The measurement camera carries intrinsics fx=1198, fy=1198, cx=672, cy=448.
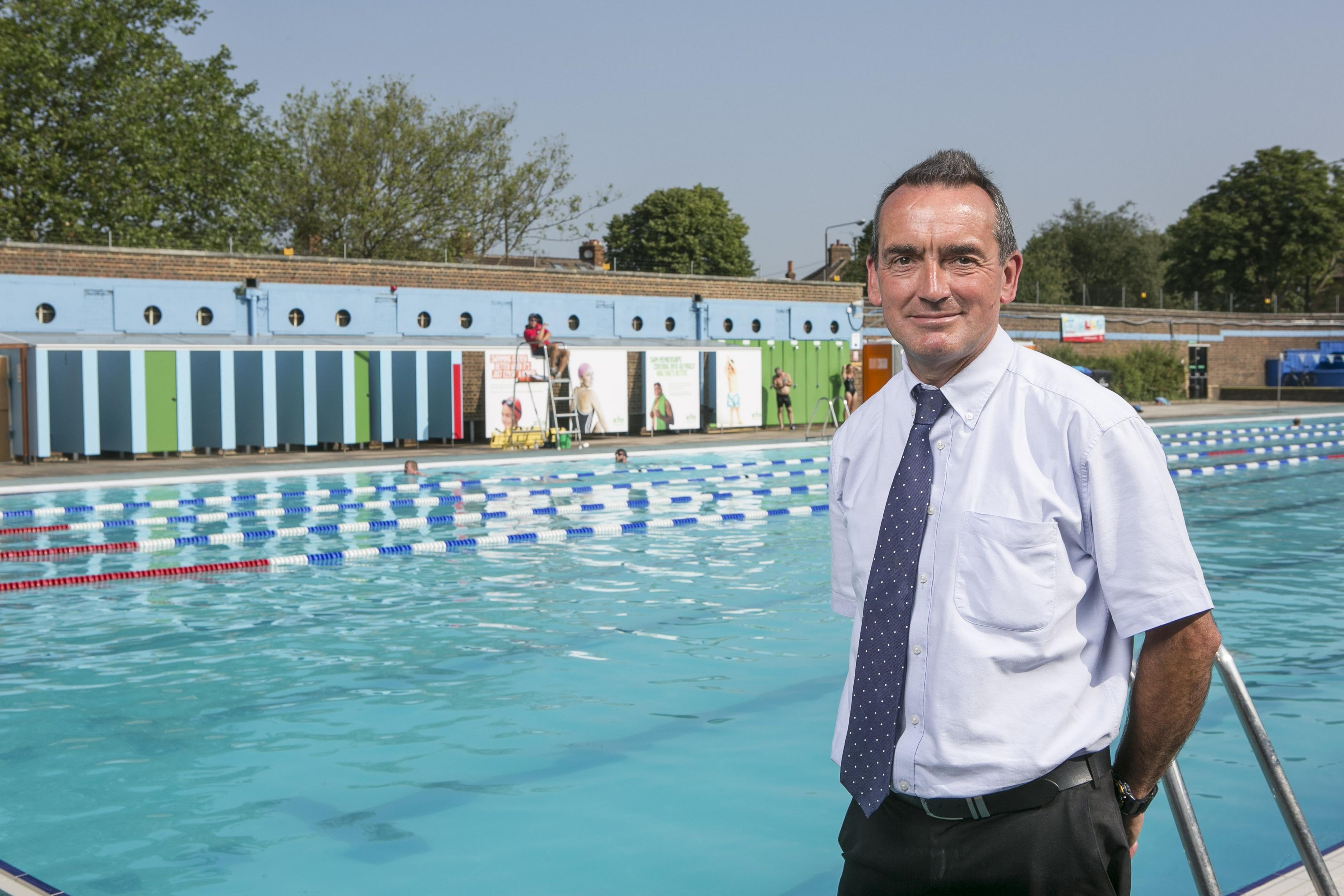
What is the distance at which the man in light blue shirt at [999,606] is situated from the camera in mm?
1720

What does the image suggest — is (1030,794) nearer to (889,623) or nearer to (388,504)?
(889,623)

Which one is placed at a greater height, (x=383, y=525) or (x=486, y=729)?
(x=383, y=525)

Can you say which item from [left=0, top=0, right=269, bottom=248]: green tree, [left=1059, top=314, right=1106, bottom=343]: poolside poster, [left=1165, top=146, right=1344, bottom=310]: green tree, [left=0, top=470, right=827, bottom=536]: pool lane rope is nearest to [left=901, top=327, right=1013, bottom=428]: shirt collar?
[left=0, top=470, right=827, bottom=536]: pool lane rope

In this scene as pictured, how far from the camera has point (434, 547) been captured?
10469 millimetres

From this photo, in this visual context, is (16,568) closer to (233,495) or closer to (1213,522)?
(233,495)

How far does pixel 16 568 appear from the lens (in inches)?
375

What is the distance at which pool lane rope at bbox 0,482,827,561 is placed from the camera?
1027cm

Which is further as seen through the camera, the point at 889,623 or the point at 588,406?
the point at 588,406

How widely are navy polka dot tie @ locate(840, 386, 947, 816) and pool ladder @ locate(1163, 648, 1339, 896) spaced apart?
0.76m

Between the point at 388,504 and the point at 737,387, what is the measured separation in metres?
13.7

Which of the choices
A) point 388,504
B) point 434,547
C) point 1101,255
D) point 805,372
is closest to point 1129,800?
point 434,547

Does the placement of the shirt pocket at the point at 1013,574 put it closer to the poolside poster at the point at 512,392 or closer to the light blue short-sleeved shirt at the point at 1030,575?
the light blue short-sleeved shirt at the point at 1030,575

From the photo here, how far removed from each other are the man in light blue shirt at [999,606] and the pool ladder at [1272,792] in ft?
1.96

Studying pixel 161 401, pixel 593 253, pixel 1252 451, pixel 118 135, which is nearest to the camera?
pixel 161 401
